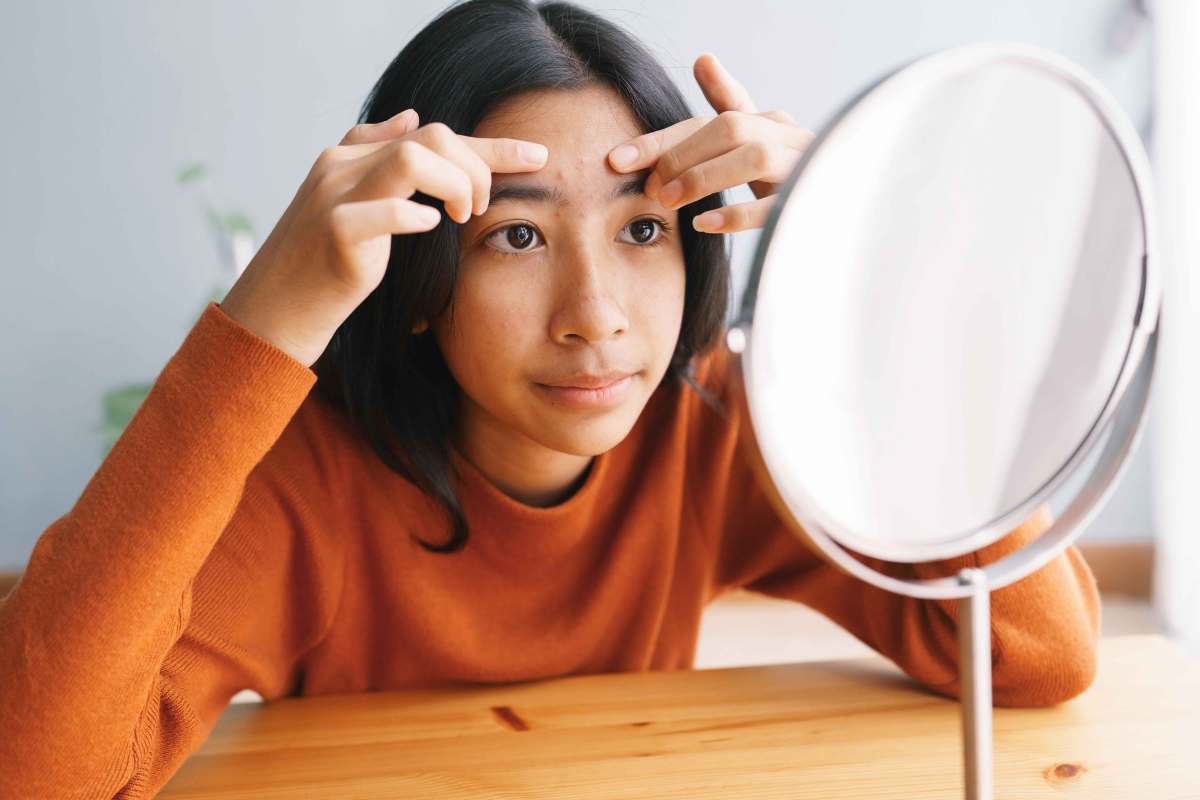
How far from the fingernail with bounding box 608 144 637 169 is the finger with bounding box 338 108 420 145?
0.13 m

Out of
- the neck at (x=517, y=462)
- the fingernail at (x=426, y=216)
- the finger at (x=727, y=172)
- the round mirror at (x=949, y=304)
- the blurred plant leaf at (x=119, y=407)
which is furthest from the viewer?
the blurred plant leaf at (x=119, y=407)

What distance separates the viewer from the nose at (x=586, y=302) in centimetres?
74

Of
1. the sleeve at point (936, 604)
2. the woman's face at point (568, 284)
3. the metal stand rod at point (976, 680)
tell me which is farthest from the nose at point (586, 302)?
the metal stand rod at point (976, 680)

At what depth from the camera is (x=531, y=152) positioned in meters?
0.71

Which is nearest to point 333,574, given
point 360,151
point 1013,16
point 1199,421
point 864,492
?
point 360,151

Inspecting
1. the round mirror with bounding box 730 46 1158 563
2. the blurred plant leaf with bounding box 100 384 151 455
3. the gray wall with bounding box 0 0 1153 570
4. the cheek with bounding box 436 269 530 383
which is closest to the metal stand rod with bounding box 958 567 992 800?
the round mirror with bounding box 730 46 1158 563

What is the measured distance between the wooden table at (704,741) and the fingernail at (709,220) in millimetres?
316

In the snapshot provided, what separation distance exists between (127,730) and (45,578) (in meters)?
0.10

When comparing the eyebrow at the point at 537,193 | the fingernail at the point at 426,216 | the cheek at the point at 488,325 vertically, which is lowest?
the cheek at the point at 488,325

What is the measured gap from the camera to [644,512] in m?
0.99

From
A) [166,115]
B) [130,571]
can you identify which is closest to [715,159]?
[130,571]

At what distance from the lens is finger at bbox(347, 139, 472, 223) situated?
2.03 ft

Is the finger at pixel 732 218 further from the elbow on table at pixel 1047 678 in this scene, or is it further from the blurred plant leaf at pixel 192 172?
the blurred plant leaf at pixel 192 172

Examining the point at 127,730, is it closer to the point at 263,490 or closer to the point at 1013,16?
the point at 263,490
